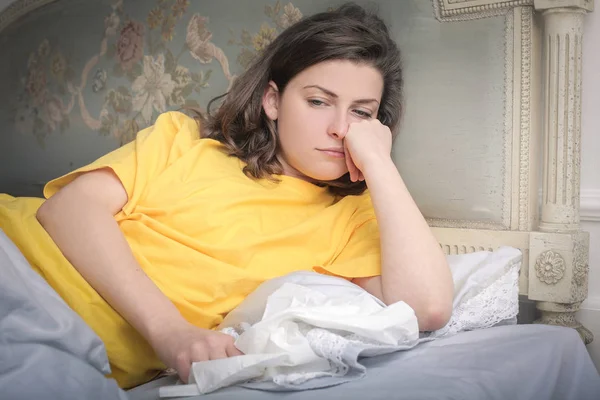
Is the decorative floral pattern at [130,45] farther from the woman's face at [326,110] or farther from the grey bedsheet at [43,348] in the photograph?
the grey bedsheet at [43,348]

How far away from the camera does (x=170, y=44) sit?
1918 millimetres

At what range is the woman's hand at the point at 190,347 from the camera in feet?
3.00

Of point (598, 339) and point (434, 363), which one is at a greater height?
point (434, 363)

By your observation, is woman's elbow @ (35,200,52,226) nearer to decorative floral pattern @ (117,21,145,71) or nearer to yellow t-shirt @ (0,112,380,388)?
yellow t-shirt @ (0,112,380,388)

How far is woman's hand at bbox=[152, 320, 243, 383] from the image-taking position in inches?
36.0

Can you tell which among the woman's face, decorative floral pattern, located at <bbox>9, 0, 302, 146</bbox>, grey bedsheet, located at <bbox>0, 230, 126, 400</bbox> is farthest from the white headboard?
grey bedsheet, located at <bbox>0, 230, 126, 400</bbox>

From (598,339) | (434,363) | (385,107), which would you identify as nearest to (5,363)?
(434,363)

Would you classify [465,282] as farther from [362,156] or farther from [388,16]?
[388,16]

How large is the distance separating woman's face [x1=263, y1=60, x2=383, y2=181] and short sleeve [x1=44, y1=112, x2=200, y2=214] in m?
Answer: 0.20

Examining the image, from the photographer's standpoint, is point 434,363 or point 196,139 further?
point 196,139

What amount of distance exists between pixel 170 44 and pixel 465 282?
111 centimetres

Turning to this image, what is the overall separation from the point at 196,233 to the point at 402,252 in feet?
1.16

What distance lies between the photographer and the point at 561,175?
1.34 meters

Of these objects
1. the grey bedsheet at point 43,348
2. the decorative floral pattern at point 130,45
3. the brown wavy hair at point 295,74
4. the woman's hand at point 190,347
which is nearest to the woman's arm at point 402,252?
the brown wavy hair at point 295,74
